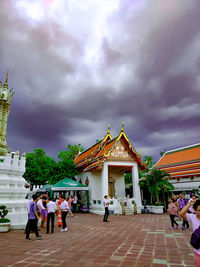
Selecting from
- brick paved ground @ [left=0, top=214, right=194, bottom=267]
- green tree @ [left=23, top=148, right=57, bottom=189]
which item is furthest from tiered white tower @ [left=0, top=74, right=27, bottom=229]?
green tree @ [left=23, top=148, right=57, bottom=189]

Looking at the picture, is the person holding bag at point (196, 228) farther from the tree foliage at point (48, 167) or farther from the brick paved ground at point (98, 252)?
the tree foliage at point (48, 167)

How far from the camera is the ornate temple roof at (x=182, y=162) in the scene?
60.3ft

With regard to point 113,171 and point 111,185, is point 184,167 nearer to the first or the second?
point 113,171

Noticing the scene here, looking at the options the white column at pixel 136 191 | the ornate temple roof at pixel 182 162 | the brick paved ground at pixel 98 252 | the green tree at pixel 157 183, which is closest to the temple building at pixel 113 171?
Result: the white column at pixel 136 191

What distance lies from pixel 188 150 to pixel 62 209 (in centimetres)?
1939

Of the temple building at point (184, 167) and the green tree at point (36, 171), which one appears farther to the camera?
the green tree at point (36, 171)

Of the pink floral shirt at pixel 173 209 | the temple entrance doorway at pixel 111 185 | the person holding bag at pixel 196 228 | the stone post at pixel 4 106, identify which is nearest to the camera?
the person holding bag at pixel 196 228

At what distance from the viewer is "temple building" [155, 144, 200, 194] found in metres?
17.9

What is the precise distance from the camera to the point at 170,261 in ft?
13.4

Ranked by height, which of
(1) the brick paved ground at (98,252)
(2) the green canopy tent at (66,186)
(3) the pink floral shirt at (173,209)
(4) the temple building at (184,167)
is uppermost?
(4) the temple building at (184,167)

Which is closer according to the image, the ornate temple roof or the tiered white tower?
the tiered white tower

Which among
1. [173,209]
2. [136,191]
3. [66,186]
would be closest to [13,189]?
[66,186]

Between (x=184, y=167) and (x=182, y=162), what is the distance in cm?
118

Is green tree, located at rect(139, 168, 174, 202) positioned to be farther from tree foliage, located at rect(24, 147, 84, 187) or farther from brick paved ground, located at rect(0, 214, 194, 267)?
brick paved ground, located at rect(0, 214, 194, 267)
